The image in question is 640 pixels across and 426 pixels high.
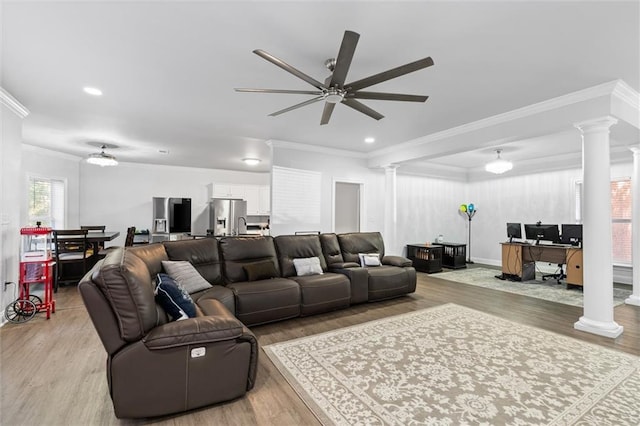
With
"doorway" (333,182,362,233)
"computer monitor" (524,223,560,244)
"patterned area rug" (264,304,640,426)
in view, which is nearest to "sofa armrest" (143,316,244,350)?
"patterned area rug" (264,304,640,426)

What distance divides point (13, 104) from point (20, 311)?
8.30ft

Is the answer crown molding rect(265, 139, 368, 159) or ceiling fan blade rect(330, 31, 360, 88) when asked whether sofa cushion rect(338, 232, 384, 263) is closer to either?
crown molding rect(265, 139, 368, 159)

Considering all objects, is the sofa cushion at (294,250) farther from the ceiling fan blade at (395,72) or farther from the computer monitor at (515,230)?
the computer monitor at (515,230)

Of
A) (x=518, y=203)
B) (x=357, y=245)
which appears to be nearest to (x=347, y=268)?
(x=357, y=245)

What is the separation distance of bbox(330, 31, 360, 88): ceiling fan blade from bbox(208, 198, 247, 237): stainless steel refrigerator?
6390 millimetres

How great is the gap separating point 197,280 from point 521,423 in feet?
10.2

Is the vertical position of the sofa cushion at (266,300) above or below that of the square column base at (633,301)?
above

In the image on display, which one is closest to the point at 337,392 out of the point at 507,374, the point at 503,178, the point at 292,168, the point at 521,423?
the point at 521,423

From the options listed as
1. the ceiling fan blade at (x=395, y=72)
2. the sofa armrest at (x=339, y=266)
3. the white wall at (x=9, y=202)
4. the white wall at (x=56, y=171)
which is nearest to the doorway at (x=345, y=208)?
the sofa armrest at (x=339, y=266)

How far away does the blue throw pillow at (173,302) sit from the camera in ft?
7.36

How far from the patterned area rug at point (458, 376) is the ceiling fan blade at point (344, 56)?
237 cm

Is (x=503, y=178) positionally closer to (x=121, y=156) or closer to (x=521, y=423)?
(x=521, y=423)

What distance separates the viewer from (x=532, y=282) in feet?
19.9

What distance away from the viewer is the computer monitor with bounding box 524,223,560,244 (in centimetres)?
580
